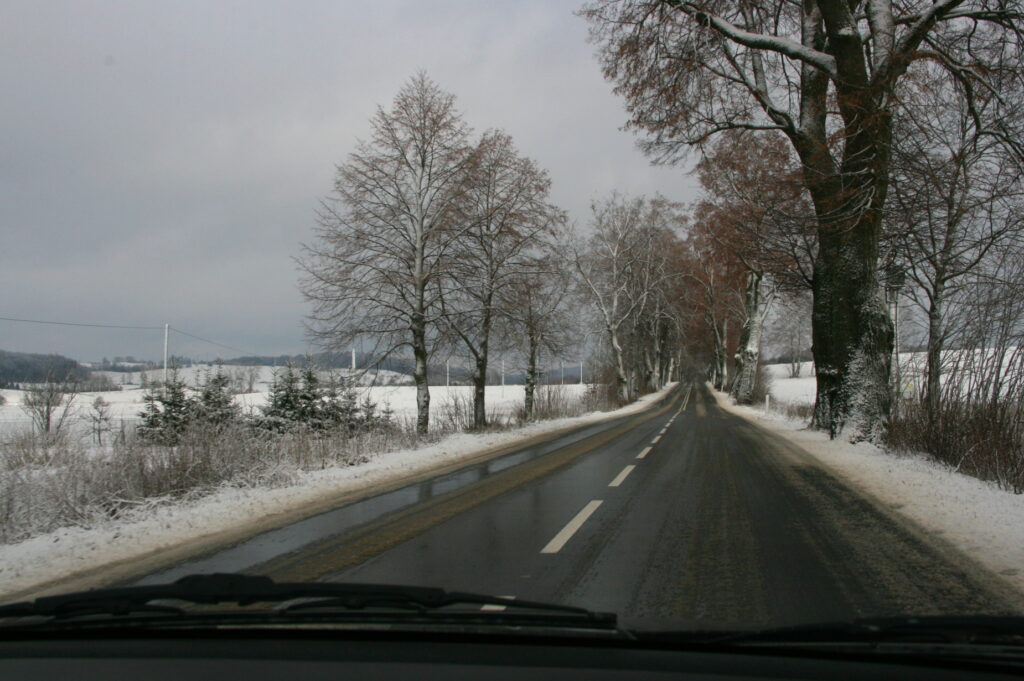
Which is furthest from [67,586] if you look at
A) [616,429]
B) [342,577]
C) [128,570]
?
[616,429]

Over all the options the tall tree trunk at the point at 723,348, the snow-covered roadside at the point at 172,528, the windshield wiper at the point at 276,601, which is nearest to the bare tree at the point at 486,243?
the snow-covered roadside at the point at 172,528

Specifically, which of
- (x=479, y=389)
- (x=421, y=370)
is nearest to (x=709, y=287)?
(x=479, y=389)

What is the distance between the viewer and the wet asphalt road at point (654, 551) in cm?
454

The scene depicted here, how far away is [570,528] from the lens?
22.5ft

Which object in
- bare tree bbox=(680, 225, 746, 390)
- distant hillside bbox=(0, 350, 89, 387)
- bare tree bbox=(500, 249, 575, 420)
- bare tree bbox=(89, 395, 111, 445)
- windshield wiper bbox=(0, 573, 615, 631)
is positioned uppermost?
bare tree bbox=(680, 225, 746, 390)

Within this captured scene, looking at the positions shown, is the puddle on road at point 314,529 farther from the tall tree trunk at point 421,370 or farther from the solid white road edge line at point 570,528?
the tall tree trunk at point 421,370

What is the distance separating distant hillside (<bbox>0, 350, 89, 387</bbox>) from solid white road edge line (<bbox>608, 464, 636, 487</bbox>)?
20278 mm

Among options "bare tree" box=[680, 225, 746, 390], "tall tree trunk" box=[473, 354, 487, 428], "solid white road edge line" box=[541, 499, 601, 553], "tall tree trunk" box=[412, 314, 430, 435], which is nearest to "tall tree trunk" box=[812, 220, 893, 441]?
"solid white road edge line" box=[541, 499, 601, 553]

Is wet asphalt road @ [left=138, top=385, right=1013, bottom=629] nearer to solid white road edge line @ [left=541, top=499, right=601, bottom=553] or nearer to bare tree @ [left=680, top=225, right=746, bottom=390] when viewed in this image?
solid white road edge line @ [left=541, top=499, right=601, bottom=553]

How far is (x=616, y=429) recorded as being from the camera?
70.8 ft

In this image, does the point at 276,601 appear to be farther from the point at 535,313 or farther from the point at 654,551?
the point at 535,313

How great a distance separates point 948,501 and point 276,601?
789 cm

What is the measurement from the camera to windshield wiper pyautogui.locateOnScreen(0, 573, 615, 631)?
9.82 ft

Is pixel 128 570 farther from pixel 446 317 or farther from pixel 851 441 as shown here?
pixel 446 317
